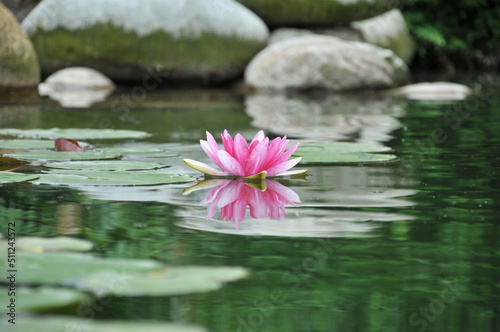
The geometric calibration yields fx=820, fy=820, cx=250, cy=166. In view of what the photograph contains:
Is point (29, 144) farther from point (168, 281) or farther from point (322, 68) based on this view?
point (322, 68)

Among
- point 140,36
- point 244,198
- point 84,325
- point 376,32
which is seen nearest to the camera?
point 84,325

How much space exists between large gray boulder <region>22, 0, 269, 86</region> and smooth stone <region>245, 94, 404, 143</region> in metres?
1.79

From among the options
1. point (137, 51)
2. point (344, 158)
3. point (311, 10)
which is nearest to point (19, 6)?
point (137, 51)

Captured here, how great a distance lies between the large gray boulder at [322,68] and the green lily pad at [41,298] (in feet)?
25.4

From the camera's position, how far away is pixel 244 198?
211cm

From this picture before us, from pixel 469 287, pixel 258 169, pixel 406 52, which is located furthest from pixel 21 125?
pixel 406 52

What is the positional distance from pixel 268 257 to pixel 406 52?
11.1 m

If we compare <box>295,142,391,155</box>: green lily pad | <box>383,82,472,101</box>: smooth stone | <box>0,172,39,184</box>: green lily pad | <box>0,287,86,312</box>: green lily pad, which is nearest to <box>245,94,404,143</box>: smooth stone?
<box>295,142,391,155</box>: green lily pad

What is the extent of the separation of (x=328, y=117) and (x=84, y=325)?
4.35 m

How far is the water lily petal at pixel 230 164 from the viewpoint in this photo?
237cm

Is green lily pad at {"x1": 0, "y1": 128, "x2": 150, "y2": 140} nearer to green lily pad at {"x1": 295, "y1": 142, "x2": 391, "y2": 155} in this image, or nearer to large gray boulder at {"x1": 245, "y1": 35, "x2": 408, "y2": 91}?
green lily pad at {"x1": 295, "y1": 142, "x2": 391, "y2": 155}

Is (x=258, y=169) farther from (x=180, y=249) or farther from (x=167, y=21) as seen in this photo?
(x=167, y=21)

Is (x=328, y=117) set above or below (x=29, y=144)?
above

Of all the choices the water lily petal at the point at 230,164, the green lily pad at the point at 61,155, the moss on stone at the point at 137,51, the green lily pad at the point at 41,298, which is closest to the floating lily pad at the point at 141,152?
the green lily pad at the point at 61,155
